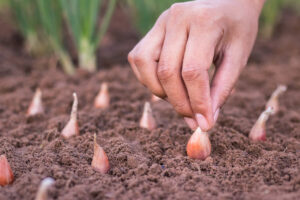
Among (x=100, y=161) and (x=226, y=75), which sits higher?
(x=226, y=75)

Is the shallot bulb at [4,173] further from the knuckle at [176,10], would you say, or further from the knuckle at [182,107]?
the knuckle at [176,10]

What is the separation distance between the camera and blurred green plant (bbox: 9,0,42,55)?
2.48 m

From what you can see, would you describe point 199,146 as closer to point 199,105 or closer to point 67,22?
point 199,105

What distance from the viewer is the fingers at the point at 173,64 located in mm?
1023

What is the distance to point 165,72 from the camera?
40.6 inches

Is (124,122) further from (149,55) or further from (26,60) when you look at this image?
(26,60)

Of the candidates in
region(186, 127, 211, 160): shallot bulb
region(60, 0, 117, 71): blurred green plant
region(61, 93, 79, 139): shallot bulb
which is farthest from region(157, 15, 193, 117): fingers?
region(60, 0, 117, 71): blurred green plant

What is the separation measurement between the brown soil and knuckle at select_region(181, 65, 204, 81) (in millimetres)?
277

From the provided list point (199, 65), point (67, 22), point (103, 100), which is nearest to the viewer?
point (199, 65)

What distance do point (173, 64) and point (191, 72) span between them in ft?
0.20

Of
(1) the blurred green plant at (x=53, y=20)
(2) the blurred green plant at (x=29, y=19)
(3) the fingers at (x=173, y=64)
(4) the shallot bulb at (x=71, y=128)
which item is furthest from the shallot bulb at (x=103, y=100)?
(2) the blurred green plant at (x=29, y=19)

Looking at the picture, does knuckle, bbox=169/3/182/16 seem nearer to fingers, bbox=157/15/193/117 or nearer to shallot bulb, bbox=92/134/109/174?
fingers, bbox=157/15/193/117

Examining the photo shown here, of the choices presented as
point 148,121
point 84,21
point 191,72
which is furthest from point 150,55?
point 84,21

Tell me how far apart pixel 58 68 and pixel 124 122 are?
1243 millimetres
